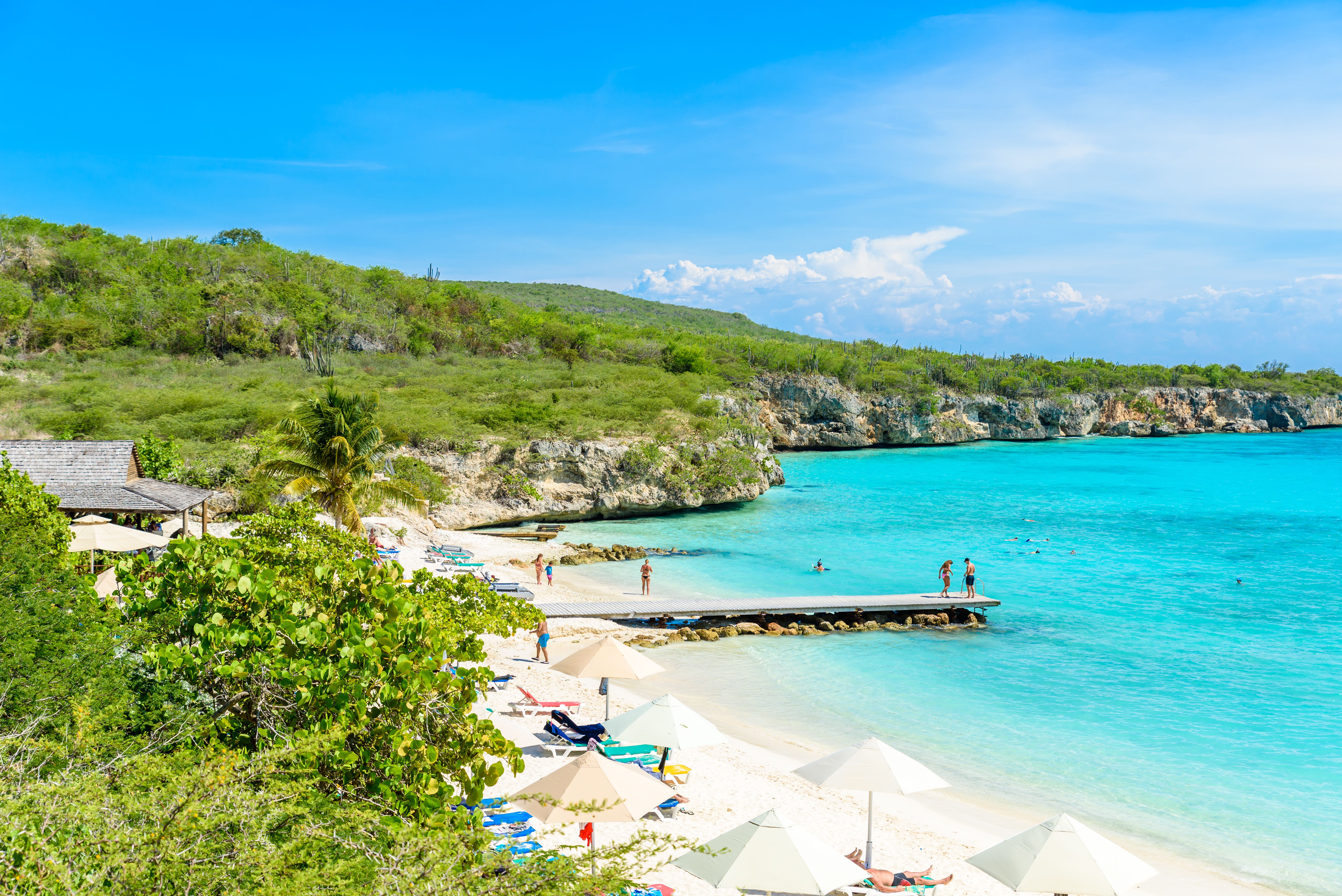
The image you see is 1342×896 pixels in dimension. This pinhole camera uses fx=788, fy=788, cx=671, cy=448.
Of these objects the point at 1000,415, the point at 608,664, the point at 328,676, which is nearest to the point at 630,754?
the point at 608,664

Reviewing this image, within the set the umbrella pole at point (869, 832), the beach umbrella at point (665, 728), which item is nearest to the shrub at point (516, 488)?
the beach umbrella at point (665, 728)

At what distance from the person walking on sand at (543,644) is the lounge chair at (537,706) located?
2.53 meters

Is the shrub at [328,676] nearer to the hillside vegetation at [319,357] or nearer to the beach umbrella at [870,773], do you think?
the beach umbrella at [870,773]

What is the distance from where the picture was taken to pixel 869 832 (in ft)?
34.7

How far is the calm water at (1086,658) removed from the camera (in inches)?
526

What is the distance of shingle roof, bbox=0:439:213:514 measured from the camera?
1883 cm

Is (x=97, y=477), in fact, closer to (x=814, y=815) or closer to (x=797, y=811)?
(x=797, y=811)

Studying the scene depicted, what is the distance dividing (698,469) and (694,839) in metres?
35.3

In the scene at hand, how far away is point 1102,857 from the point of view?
27.9 feet

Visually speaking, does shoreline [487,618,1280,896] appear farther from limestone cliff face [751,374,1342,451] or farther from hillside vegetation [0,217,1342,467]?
limestone cliff face [751,374,1342,451]

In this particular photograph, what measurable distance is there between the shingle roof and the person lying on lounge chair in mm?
17226

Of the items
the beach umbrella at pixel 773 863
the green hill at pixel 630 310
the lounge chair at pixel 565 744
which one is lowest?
the lounge chair at pixel 565 744

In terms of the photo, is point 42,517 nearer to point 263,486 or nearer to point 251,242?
point 263,486

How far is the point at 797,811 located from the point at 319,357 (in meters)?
55.9
